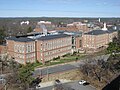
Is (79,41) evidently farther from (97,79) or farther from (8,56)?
(97,79)

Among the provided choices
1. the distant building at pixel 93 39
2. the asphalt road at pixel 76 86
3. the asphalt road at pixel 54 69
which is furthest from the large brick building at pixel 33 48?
the distant building at pixel 93 39

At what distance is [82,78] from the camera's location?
82.6 feet

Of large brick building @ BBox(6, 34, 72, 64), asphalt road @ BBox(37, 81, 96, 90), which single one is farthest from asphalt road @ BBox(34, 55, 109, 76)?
large brick building @ BBox(6, 34, 72, 64)

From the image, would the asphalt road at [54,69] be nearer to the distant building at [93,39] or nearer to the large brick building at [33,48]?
the large brick building at [33,48]

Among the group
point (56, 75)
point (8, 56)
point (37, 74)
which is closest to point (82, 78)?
point (56, 75)

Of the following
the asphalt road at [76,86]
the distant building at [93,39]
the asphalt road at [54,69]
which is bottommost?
the asphalt road at [76,86]

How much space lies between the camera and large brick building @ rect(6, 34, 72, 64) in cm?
3141

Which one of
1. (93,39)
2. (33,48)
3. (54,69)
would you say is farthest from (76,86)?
(93,39)

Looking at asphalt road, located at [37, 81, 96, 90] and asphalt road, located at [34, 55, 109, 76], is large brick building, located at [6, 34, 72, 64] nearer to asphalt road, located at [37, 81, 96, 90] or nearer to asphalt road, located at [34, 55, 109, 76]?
asphalt road, located at [34, 55, 109, 76]

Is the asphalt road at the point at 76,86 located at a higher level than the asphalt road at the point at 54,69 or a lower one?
lower

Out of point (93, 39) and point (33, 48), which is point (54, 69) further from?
point (93, 39)

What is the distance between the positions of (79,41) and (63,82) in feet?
67.6

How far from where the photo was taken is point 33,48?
32.6 metres

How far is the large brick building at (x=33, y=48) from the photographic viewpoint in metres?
31.4
